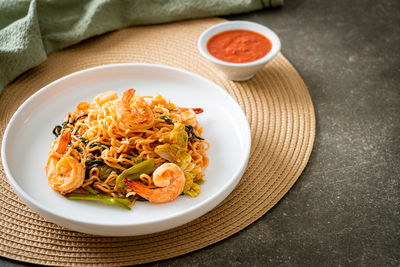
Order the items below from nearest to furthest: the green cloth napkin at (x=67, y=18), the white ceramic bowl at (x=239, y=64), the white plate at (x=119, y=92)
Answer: the white plate at (x=119, y=92) → the white ceramic bowl at (x=239, y=64) → the green cloth napkin at (x=67, y=18)

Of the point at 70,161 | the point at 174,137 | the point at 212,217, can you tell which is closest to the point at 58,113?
the point at 70,161

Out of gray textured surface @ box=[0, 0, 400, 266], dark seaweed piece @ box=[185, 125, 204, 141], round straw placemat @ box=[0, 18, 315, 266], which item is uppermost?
dark seaweed piece @ box=[185, 125, 204, 141]

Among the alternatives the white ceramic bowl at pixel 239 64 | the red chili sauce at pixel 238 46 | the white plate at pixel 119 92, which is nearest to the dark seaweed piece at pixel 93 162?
the white plate at pixel 119 92

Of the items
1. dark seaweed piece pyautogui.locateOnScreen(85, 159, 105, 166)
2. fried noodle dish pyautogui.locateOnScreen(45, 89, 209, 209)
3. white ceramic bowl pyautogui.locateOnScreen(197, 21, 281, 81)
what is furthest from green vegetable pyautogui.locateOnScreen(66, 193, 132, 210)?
white ceramic bowl pyautogui.locateOnScreen(197, 21, 281, 81)

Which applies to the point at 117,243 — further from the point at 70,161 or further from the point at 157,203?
the point at 70,161

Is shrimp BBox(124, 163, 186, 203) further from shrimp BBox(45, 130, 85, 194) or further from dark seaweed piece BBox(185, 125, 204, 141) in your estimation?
dark seaweed piece BBox(185, 125, 204, 141)

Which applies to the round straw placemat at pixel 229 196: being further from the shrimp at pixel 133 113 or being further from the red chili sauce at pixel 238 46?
the shrimp at pixel 133 113

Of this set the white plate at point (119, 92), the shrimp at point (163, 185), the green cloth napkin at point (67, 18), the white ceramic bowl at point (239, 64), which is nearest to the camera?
the white plate at point (119, 92)

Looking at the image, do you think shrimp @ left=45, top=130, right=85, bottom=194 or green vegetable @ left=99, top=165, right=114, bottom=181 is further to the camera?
green vegetable @ left=99, top=165, right=114, bottom=181
